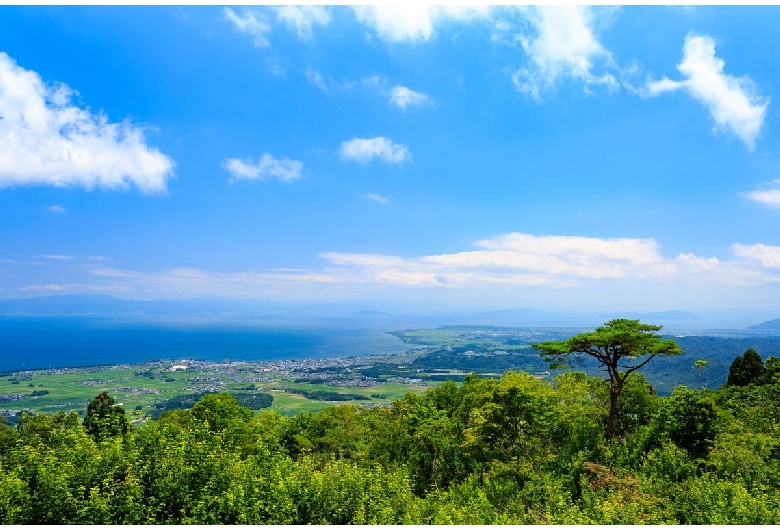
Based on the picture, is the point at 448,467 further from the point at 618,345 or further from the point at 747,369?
the point at 747,369

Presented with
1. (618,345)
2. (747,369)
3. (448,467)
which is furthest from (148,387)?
(747,369)

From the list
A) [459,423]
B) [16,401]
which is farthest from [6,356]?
[459,423]

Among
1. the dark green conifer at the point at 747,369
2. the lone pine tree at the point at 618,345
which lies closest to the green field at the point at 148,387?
the dark green conifer at the point at 747,369

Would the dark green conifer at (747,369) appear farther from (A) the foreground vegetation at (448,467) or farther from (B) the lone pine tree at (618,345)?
(B) the lone pine tree at (618,345)

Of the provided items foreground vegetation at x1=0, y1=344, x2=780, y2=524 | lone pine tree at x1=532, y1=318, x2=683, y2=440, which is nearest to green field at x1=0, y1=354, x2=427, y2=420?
foreground vegetation at x1=0, y1=344, x2=780, y2=524

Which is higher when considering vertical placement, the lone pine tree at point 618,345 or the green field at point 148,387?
the lone pine tree at point 618,345

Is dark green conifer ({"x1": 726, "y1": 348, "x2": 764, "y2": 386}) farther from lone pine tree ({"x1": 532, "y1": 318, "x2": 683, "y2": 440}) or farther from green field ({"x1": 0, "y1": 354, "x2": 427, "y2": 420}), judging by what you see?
green field ({"x1": 0, "y1": 354, "x2": 427, "y2": 420})

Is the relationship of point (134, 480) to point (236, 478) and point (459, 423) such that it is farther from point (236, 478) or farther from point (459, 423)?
point (459, 423)

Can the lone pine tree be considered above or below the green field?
above
